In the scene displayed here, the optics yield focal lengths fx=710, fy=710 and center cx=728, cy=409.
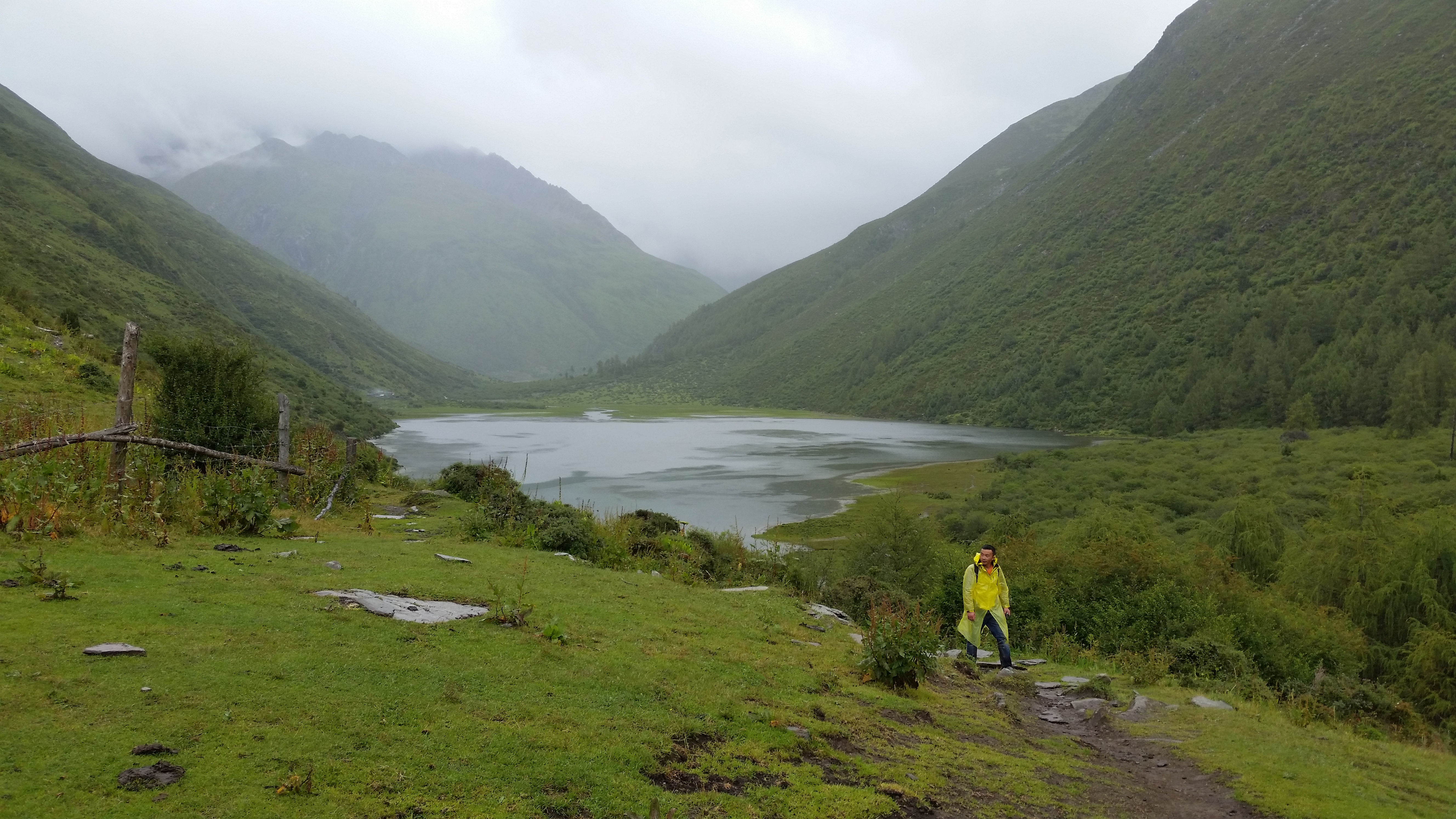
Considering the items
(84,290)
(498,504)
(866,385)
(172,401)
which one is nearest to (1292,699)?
(498,504)

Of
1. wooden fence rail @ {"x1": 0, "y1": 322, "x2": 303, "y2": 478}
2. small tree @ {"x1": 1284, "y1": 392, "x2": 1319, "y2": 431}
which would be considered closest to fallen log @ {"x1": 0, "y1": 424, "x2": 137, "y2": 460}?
wooden fence rail @ {"x1": 0, "y1": 322, "x2": 303, "y2": 478}

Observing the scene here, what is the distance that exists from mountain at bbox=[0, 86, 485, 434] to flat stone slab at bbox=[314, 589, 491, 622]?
16.7 meters

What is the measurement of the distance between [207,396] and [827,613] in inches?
571

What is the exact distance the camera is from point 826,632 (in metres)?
11.9

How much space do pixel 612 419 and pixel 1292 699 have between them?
392 ft

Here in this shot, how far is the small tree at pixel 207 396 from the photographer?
15430 millimetres

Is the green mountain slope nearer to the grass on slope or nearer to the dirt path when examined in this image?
the dirt path

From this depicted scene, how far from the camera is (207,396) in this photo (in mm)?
16016

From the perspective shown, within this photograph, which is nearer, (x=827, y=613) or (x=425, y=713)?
(x=425, y=713)

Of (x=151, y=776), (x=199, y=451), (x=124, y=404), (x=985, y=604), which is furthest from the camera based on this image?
(x=985, y=604)

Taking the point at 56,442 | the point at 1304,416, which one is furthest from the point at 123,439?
the point at 1304,416

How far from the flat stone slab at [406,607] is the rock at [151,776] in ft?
11.2

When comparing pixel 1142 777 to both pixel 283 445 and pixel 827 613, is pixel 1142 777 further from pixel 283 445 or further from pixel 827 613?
pixel 283 445

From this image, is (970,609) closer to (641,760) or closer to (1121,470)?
(641,760)
